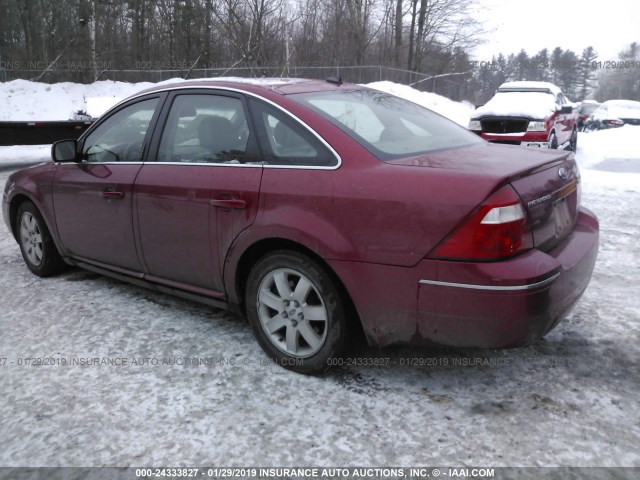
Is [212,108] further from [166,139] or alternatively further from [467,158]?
→ [467,158]

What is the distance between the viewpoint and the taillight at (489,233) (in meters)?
2.35

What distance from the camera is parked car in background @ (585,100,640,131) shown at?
21705 mm

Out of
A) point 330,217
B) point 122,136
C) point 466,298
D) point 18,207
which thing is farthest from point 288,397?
point 18,207

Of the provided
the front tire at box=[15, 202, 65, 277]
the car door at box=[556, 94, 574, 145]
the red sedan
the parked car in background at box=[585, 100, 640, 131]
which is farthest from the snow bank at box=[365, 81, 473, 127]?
the red sedan

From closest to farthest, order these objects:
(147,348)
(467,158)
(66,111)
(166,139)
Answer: (467,158) < (147,348) < (166,139) < (66,111)

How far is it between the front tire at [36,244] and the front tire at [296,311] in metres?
2.44

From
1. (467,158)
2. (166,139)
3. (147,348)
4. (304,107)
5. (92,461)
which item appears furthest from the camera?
(166,139)

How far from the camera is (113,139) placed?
4.04 metres

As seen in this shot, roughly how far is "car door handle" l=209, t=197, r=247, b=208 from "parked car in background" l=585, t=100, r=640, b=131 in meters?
21.8

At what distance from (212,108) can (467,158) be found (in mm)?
1617

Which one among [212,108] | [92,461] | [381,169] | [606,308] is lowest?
[92,461]

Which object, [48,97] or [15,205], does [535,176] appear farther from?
[48,97]

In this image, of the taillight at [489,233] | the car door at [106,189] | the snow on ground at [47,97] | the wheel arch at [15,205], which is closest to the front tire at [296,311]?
the taillight at [489,233]

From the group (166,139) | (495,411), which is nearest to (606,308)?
(495,411)
